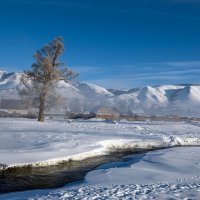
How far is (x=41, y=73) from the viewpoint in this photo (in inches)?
2048

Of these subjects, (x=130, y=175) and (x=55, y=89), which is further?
(x=55, y=89)

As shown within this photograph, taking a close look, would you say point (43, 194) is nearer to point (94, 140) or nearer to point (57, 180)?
point (57, 180)

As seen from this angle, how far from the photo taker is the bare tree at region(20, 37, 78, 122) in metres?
51.8

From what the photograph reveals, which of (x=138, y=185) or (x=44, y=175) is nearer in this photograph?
(x=138, y=185)

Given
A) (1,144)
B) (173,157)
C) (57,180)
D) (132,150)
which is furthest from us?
(132,150)

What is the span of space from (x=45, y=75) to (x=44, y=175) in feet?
105

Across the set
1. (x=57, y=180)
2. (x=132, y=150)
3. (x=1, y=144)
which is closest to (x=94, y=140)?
(x=132, y=150)

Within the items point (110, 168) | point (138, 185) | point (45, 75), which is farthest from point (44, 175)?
point (45, 75)

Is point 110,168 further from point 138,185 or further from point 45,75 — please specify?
point 45,75

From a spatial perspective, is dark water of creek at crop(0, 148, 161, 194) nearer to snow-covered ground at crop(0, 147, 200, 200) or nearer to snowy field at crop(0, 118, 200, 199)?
snowy field at crop(0, 118, 200, 199)

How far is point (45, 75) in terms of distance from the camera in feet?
170

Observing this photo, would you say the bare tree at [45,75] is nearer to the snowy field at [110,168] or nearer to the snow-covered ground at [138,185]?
the snowy field at [110,168]

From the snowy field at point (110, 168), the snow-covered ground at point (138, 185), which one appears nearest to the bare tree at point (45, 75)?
the snowy field at point (110, 168)

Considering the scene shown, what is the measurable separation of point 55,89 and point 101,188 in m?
38.7
